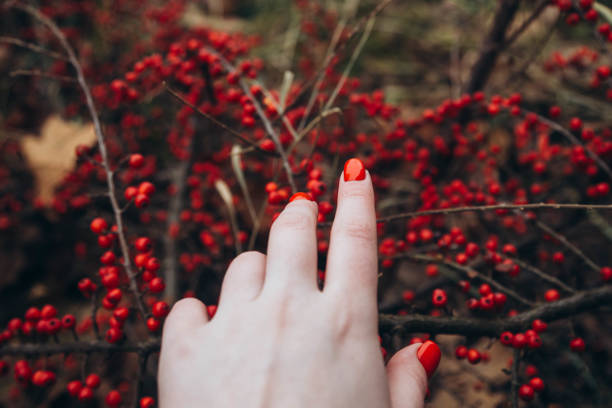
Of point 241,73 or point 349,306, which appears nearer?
point 349,306

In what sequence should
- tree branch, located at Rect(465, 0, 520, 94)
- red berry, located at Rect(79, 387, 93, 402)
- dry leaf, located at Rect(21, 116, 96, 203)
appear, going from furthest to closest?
dry leaf, located at Rect(21, 116, 96, 203) < tree branch, located at Rect(465, 0, 520, 94) < red berry, located at Rect(79, 387, 93, 402)

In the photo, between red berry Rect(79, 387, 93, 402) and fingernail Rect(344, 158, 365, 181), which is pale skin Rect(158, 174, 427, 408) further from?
red berry Rect(79, 387, 93, 402)

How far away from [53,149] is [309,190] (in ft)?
8.95

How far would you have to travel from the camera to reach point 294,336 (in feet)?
3.02

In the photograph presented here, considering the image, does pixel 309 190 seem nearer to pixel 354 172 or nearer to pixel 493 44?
pixel 354 172

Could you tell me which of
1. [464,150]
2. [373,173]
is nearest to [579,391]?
[464,150]

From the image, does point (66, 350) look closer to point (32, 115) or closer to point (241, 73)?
point (241, 73)

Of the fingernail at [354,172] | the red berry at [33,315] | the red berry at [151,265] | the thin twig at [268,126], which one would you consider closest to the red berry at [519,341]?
the fingernail at [354,172]

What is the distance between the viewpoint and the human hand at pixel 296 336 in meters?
0.87

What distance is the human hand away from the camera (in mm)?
872

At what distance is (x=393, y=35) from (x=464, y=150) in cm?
228

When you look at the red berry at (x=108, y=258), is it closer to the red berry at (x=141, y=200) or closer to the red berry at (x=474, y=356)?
the red berry at (x=141, y=200)

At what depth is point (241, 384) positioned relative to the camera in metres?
0.87

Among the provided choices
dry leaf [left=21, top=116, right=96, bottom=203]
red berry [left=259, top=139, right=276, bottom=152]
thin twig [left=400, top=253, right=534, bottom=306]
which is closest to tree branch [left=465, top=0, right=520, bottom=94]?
thin twig [left=400, top=253, right=534, bottom=306]
